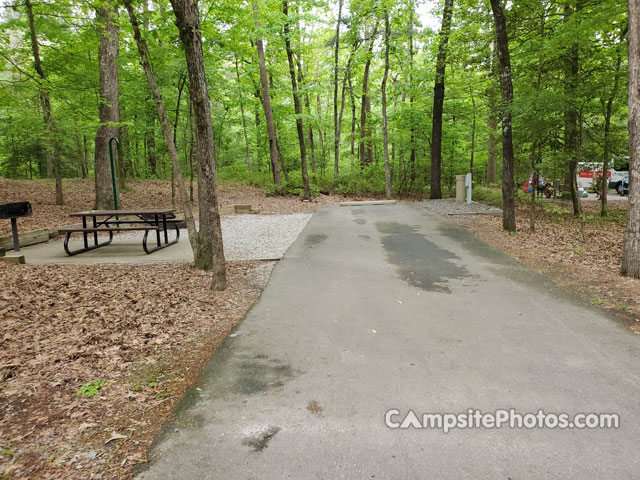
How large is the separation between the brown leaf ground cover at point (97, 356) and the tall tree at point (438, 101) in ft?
42.9

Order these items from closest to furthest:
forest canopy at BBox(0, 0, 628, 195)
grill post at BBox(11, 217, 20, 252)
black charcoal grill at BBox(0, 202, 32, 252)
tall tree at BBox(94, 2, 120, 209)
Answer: black charcoal grill at BBox(0, 202, 32, 252) → grill post at BBox(11, 217, 20, 252) → forest canopy at BBox(0, 0, 628, 195) → tall tree at BBox(94, 2, 120, 209)

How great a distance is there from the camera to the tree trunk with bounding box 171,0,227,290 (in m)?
5.37

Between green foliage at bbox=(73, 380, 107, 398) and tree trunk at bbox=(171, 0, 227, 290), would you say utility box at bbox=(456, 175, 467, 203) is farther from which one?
green foliage at bbox=(73, 380, 107, 398)

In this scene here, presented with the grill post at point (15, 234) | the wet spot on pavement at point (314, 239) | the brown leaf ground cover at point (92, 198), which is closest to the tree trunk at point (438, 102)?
the brown leaf ground cover at point (92, 198)

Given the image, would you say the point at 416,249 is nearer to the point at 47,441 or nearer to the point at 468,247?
the point at 468,247

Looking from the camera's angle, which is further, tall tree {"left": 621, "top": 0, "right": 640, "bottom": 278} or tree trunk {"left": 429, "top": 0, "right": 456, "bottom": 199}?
tree trunk {"left": 429, "top": 0, "right": 456, "bottom": 199}

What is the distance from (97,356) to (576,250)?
8.57 m

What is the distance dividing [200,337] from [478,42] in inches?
593

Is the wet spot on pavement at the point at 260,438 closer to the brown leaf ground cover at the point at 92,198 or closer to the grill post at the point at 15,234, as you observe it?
the grill post at the point at 15,234

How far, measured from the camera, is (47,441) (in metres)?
2.52

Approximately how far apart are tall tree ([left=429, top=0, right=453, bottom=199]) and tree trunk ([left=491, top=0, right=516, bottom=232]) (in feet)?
17.3

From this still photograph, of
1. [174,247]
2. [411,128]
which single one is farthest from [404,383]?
[411,128]

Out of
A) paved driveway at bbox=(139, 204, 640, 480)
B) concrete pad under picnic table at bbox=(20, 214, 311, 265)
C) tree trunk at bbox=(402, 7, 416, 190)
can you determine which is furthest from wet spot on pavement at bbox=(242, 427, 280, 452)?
tree trunk at bbox=(402, 7, 416, 190)

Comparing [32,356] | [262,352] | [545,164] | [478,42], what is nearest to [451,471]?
[262,352]
